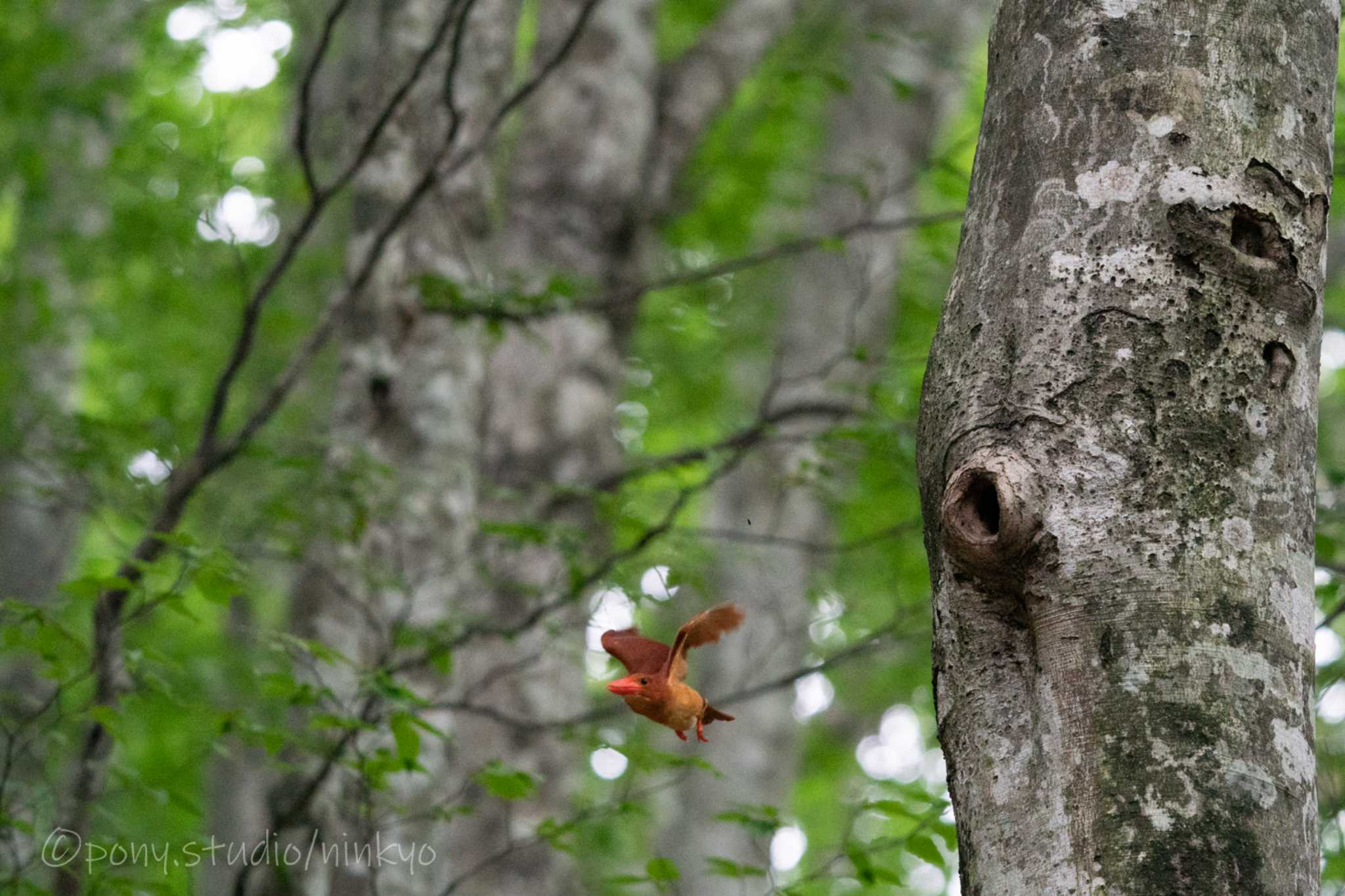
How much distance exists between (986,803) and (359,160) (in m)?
2.52

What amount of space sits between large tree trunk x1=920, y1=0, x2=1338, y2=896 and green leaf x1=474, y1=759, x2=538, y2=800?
1511mm

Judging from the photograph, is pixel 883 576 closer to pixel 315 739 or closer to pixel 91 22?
pixel 315 739

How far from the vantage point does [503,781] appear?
107 inches

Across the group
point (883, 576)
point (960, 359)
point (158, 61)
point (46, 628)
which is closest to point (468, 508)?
point (46, 628)

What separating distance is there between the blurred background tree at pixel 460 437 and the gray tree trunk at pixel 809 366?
0.04 metres

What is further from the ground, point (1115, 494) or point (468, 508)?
point (468, 508)

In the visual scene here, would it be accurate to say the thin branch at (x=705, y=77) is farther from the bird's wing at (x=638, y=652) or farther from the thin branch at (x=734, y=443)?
the bird's wing at (x=638, y=652)

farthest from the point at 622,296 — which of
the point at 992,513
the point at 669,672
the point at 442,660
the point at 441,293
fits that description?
the point at 992,513

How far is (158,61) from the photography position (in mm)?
9805

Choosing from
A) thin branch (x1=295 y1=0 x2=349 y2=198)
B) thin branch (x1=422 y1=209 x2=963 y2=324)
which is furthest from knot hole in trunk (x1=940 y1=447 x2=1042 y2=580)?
thin branch (x1=422 y1=209 x2=963 y2=324)

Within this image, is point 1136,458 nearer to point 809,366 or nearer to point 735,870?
point 735,870

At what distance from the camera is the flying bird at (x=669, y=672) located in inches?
68.6

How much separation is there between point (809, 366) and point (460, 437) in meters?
3.25

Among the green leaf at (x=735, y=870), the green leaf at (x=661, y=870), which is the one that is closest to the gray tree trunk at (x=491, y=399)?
the green leaf at (x=661, y=870)
